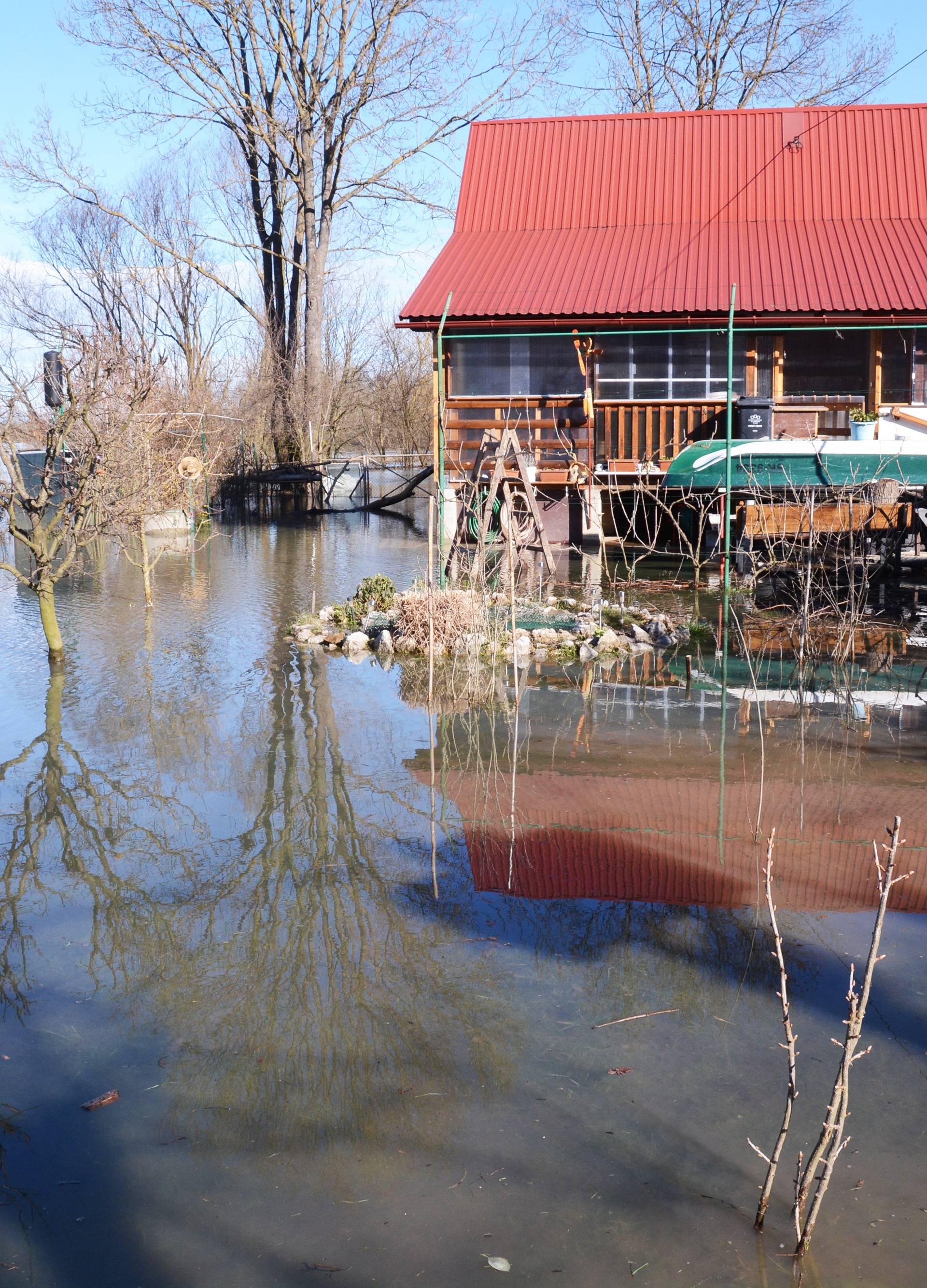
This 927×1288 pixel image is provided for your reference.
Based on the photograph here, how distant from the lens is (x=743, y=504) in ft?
48.8

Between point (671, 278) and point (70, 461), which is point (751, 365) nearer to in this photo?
point (671, 278)

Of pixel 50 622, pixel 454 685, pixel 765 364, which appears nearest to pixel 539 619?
pixel 454 685

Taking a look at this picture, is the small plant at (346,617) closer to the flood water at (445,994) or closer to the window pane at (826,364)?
the flood water at (445,994)

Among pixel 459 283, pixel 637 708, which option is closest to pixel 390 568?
pixel 459 283

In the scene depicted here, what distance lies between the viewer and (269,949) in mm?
4969

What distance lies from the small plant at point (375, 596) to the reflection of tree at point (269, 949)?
15.9ft

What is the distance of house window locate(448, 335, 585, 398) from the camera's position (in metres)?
18.6

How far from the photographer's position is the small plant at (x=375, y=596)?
12.5 meters

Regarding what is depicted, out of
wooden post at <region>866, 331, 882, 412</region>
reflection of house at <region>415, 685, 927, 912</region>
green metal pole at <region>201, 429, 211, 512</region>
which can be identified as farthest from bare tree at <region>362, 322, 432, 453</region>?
reflection of house at <region>415, 685, 927, 912</region>

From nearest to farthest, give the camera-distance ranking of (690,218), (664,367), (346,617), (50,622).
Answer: (50,622) → (346,617) → (664,367) → (690,218)

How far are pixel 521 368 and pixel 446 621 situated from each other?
876 cm

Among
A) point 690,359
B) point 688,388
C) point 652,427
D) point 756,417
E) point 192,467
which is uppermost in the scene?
point 690,359

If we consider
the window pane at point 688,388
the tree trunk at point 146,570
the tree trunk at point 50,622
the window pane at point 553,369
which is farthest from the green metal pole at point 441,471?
the window pane at point 688,388

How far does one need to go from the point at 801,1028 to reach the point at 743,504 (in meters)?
11.2
